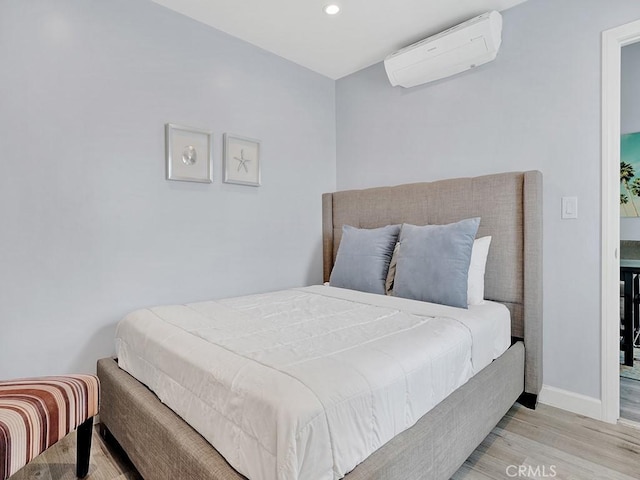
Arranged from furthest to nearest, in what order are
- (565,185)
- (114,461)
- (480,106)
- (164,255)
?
(480,106) < (164,255) < (565,185) < (114,461)

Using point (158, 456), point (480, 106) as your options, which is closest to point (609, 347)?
point (480, 106)

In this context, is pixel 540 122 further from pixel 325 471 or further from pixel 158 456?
pixel 158 456

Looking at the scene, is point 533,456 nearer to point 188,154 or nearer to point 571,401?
point 571,401

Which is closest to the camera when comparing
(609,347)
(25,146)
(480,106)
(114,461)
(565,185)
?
(114,461)

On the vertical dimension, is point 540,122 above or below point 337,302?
above

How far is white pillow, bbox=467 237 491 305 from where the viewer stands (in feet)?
6.91

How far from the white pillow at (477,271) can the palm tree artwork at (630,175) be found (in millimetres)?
2129

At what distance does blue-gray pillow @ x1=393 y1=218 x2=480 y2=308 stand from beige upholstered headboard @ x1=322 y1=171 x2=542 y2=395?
0.78 ft

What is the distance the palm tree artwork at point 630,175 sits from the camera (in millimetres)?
3205

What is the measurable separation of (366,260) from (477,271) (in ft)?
2.33

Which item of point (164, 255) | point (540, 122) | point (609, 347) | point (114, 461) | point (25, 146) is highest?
point (540, 122)

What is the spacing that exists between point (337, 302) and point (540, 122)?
5.57ft

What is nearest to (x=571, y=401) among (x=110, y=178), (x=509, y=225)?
(x=509, y=225)

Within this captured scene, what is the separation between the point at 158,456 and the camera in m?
1.25
